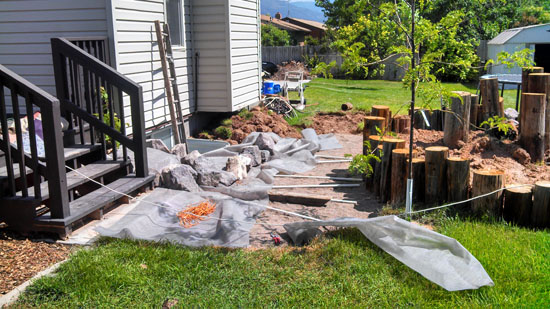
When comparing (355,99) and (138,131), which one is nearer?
(138,131)

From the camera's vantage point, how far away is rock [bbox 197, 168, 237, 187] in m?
6.61

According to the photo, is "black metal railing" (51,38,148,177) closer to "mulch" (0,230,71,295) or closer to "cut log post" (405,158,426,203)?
"mulch" (0,230,71,295)

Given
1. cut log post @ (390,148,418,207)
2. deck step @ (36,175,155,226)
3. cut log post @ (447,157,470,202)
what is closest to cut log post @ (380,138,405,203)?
cut log post @ (390,148,418,207)

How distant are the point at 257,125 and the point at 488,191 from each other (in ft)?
21.1

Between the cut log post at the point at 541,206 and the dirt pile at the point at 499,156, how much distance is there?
2.74 ft

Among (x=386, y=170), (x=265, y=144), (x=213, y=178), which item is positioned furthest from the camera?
(x=265, y=144)

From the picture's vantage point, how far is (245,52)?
11.3 m

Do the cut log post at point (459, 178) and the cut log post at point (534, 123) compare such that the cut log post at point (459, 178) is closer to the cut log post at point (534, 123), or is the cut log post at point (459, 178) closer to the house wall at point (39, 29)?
the cut log post at point (534, 123)

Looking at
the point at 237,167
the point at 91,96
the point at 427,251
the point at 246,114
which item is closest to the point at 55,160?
the point at 91,96

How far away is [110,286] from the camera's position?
138 inches

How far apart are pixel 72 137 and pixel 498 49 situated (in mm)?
18913

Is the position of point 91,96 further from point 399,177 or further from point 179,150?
point 399,177

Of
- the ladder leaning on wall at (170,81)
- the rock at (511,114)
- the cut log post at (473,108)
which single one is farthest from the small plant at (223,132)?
the rock at (511,114)

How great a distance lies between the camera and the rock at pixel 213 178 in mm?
6609
